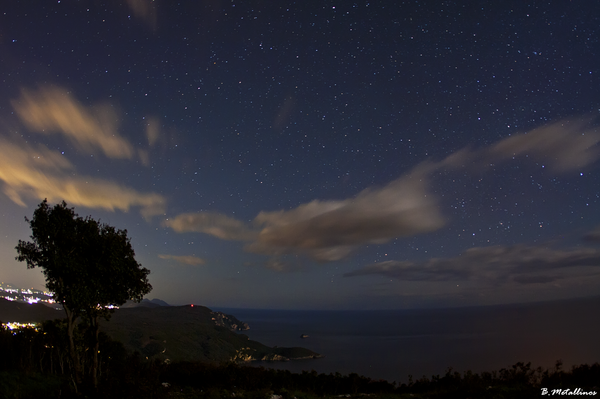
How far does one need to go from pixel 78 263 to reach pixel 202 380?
9.07 m

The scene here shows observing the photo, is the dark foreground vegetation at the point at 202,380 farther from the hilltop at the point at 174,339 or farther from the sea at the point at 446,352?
the sea at the point at 446,352

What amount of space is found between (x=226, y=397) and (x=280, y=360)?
11745 cm

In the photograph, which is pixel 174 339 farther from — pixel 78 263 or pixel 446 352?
pixel 78 263

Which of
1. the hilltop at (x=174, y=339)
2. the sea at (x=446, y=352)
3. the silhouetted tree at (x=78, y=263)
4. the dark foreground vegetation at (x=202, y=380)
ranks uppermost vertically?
the silhouetted tree at (x=78, y=263)

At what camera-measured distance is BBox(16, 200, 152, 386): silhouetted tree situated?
402 inches

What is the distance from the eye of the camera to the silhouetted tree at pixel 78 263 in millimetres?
10219

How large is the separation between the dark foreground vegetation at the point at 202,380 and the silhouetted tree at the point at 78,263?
182 cm

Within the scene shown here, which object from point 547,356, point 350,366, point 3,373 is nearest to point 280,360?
point 350,366

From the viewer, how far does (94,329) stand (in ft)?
37.4

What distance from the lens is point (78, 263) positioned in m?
10.3
